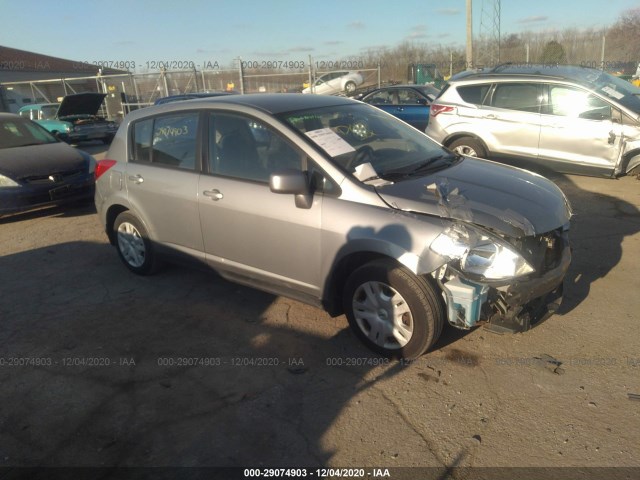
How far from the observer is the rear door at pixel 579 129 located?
695cm

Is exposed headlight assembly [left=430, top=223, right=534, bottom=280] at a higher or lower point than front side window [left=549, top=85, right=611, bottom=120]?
lower

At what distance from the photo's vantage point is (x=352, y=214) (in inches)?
127

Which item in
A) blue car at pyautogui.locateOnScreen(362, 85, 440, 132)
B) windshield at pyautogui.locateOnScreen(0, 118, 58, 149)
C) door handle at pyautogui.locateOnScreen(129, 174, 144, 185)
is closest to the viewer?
door handle at pyautogui.locateOnScreen(129, 174, 144, 185)

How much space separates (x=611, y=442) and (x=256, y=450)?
188cm

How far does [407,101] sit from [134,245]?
30.3ft

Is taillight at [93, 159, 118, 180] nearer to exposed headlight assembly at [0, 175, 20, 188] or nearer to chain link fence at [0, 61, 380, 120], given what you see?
exposed headlight assembly at [0, 175, 20, 188]

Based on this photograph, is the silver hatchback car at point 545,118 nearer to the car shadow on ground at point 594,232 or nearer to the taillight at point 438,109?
the taillight at point 438,109

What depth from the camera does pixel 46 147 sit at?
7.99m

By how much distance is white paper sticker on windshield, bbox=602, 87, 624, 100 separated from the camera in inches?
278

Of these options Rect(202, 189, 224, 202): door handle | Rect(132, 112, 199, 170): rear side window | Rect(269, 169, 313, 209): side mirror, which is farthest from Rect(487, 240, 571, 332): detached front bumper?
Rect(132, 112, 199, 170): rear side window

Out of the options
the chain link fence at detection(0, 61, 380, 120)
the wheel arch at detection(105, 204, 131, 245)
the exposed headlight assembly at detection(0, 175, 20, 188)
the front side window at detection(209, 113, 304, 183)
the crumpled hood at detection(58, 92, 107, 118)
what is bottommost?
the wheel arch at detection(105, 204, 131, 245)

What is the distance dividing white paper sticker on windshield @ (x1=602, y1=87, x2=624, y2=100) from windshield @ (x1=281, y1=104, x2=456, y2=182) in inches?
173

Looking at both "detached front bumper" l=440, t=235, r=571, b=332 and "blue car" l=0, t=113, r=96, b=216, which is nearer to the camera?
"detached front bumper" l=440, t=235, r=571, b=332

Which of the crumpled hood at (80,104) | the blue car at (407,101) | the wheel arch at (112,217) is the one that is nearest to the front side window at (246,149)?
the wheel arch at (112,217)
